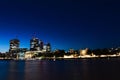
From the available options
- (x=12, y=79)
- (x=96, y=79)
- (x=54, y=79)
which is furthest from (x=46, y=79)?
(x=96, y=79)

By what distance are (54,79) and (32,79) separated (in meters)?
4.05

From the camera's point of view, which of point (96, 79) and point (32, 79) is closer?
point (96, 79)

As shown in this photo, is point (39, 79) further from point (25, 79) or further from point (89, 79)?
point (89, 79)

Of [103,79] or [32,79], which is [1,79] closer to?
[32,79]

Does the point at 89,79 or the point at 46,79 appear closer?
the point at 89,79

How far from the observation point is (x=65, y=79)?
42.3 metres

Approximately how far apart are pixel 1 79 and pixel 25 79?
181 inches

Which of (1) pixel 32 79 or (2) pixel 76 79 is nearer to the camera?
(2) pixel 76 79

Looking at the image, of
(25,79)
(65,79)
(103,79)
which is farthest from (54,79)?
(103,79)

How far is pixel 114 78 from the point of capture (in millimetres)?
41594

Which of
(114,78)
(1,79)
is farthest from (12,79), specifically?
(114,78)

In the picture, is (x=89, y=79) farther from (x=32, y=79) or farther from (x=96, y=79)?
(x=32, y=79)

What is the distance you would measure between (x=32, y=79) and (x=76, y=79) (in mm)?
8144

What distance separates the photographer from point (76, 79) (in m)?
41.2
